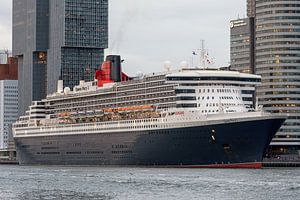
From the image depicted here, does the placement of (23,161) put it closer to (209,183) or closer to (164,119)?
(164,119)

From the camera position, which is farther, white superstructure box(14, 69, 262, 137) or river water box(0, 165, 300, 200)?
white superstructure box(14, 69, 262, 137)

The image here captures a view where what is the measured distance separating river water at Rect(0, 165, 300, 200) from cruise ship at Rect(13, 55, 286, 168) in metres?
8.73

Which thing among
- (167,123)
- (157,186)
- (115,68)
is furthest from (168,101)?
(157,186)

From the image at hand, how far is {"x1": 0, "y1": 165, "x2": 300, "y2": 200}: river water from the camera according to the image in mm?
96250

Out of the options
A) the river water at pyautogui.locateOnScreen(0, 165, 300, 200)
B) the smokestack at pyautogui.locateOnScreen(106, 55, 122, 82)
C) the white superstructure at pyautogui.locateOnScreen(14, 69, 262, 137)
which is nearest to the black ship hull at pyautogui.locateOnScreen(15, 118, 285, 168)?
the white superstructure at pyautogui.locateOnScreen(14, 69, 262, 137)

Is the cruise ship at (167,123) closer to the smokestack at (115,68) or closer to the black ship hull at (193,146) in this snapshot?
the black ship hull at (193,146)

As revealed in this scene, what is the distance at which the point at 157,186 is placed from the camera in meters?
110

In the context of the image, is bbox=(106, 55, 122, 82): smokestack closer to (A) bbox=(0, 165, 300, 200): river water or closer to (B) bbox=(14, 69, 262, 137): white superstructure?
(B) bbox=(14, 69, 262, 137): white superstructure

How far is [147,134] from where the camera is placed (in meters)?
157

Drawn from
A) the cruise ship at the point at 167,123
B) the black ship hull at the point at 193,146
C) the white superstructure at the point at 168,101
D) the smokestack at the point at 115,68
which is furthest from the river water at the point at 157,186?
the smokestack at the point at 115,68

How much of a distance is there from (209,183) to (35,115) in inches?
3509

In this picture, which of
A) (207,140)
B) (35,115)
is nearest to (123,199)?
(207,140)

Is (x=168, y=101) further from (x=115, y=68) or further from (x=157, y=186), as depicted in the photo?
(x=157, y=186)

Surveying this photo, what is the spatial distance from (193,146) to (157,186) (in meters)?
40.2
